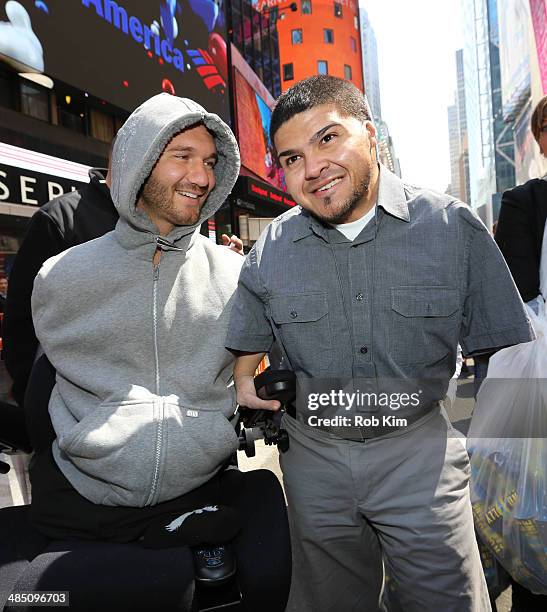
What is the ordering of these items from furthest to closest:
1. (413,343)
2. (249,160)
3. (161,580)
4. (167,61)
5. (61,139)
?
1. (249,160)
2. (167,61)
3. (61,139)
4. (413,343)
5. (161,580)

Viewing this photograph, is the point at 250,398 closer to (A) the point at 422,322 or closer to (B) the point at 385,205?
(A) the point at 422,322

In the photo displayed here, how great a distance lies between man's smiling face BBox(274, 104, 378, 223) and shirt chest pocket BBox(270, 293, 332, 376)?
27 cm

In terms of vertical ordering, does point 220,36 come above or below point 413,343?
above

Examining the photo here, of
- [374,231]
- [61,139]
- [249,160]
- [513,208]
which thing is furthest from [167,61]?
[374,231]

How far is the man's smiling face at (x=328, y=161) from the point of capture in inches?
67.1

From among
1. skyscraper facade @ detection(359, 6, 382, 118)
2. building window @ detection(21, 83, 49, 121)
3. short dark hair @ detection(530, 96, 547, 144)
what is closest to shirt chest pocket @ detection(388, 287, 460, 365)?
short dark hair @ detection(530, 96, 547, 144)

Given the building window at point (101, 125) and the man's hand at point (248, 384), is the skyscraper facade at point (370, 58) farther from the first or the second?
the man's hand at point (248, 384)

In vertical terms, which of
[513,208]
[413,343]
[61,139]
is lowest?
[413,343]

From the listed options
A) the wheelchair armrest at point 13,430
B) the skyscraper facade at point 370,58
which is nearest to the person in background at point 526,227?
the wheelchair armrest at point 13,430

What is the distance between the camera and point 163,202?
201 centimetres

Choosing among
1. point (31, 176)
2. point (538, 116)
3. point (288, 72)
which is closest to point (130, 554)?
point (538, 116)

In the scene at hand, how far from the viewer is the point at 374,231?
5.77ft

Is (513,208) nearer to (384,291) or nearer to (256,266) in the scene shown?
(384,291)

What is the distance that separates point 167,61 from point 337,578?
1094cm
